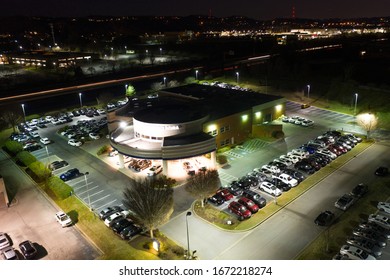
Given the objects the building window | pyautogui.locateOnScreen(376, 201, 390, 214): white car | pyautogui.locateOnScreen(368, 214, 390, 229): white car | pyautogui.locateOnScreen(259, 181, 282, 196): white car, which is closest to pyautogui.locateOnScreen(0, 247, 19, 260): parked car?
pyautogui.locateOnScreen(259, 181, 282, 196): white car

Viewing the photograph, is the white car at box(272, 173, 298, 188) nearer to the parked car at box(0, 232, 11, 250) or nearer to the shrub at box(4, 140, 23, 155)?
the parked car at box(0, 232, 11, 250)

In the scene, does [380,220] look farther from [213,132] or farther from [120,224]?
[120,224]

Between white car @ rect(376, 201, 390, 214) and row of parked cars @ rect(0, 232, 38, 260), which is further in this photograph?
white car @ rect(376, 201, 390, 214)

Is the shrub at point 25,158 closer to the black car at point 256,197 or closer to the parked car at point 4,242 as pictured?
the parked car at point 4,242

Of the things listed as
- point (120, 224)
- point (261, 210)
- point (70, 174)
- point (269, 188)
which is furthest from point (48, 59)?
point (261, 210)

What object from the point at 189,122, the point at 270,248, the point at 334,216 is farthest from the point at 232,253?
the point at 189,122

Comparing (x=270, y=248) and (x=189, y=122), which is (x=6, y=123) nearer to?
(x=189, y=122)
